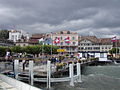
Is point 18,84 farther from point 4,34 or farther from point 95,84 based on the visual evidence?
point 4,34

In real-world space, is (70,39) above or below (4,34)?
below

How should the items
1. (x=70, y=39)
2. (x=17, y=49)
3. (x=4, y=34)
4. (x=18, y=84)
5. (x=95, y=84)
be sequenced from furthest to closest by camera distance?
(x=4, y=34) < (x=70, y=39) < (x=17, y=49) < (x=95, y=84) < (x=18, y=84)

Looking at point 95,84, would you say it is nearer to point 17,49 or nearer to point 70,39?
point 17,49

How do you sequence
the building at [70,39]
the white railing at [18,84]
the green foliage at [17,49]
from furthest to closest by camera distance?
the building at [70,39] → the green foliage at [17,49] → the white railing at [18,84]

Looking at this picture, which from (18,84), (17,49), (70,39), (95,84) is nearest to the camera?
(18,84)

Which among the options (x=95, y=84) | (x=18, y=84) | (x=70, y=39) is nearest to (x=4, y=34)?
(x=70, y=39)

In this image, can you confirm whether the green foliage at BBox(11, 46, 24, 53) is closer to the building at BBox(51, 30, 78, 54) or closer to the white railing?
the building at BBox(51, 30, 78, 54)

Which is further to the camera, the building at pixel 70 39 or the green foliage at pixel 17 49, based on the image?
the building at pixel 70 39

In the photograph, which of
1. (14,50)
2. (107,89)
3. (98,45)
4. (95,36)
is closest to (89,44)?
(98,45)

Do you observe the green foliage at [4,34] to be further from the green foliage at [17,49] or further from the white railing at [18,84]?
the white railing at [18,84]

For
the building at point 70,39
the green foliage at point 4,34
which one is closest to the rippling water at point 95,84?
the building at point 70,39

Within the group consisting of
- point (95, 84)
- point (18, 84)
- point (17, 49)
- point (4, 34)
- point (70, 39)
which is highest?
point (4, 34)

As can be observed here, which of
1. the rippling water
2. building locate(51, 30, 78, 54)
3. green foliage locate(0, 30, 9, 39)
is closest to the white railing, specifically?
the rippling water

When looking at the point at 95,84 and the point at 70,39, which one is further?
the point at 70,39
